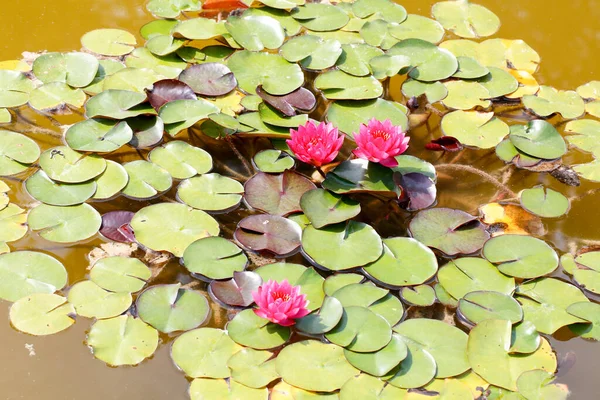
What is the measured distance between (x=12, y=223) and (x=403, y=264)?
79.8 inches

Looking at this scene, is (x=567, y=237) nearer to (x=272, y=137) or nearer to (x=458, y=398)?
(x=458, y=398)

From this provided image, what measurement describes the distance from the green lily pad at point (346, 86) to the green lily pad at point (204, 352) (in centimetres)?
173

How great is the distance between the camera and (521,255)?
3016 millimetres

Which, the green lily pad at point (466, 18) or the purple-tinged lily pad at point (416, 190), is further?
the green lily pad at point (466, 18)

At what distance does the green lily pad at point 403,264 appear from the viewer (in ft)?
9.37

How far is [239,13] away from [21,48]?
1539 mm

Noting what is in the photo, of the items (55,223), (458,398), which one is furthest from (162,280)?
(458,398)

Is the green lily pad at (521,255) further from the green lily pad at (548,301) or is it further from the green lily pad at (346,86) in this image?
the green lily pad at (346,86)

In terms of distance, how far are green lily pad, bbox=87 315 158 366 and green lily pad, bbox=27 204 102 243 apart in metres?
0.54

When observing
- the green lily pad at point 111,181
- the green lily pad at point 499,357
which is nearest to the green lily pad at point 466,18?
the green lily pad at point 499,357

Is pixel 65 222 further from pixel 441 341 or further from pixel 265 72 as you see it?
pixel 441 341

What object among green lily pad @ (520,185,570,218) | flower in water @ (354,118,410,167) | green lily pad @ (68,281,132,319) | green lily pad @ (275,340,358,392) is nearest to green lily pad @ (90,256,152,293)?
green lily pad @ (68,281,132,319)

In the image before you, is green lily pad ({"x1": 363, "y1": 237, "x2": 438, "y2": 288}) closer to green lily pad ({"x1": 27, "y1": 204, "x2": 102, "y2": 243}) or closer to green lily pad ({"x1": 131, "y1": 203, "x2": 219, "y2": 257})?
green lily pad ({"x1": 131, "y1": 203, "x2": 219, "y2": 257})

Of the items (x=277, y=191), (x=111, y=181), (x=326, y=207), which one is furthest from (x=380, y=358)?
(x=111, y=181)
